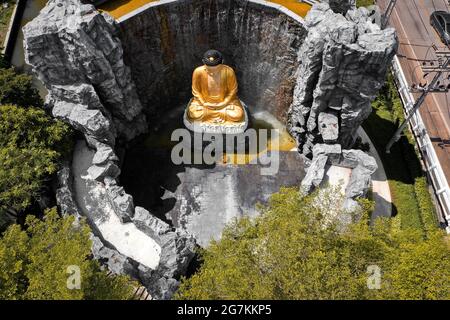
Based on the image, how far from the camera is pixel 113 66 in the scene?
16.1m

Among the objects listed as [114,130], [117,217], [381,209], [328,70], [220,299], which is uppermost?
[328,70]

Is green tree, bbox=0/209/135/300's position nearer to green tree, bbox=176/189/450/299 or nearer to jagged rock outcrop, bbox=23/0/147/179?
green tree, bbox=176/189/450/299

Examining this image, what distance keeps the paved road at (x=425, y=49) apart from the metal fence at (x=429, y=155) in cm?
128

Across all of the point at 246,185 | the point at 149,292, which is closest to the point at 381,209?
the point at 246,185

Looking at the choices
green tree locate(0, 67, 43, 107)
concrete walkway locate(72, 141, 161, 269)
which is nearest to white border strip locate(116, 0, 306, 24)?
green tree locate(0, 67, 43, 107)

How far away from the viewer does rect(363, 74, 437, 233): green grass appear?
1766 cm

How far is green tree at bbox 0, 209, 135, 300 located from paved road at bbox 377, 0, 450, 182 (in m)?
17.3

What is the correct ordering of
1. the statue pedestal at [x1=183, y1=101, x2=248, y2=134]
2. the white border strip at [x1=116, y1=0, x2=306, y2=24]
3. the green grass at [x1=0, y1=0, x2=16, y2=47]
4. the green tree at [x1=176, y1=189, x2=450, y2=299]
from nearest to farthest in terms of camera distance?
the green tree at [x1=176, y1=189, x2=450, y2=299]
the white border strip at [x1=116, y1=0, x2=306, y2=24]
the statue pedestal at [x1=183, y1=101, x2=248, y2=134]
the green grass at [x1=0, y1=0, x2=16, y2=47]

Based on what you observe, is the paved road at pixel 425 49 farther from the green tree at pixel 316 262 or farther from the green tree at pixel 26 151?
the green tree at pixel 26 151

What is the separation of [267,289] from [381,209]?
33.5 feet

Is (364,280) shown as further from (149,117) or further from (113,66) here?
(149,117)

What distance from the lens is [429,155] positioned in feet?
61.4

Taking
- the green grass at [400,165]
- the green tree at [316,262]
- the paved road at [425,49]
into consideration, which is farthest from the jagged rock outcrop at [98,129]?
the paved road at [425,49]

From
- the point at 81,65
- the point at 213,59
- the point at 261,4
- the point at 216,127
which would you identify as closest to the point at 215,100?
the point at 216,127
